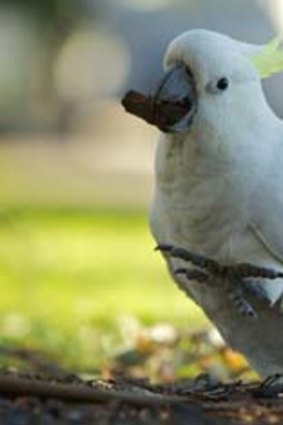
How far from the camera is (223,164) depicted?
2928 millimetres

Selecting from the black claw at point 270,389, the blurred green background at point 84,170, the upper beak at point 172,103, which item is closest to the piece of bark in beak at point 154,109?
the upper beak at point 172,103

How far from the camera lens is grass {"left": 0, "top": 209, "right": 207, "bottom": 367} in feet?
15.1

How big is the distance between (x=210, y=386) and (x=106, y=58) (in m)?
19.3

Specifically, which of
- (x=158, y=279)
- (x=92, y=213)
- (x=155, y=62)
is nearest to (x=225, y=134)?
(x=158, y=279)

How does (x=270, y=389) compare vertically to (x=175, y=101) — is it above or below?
below

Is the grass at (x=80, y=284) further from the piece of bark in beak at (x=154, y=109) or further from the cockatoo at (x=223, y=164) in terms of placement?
the piece of bark in beak at (x=154, y=109)

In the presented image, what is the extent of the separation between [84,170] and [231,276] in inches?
489

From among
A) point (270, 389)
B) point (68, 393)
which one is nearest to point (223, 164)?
point (270, 389)

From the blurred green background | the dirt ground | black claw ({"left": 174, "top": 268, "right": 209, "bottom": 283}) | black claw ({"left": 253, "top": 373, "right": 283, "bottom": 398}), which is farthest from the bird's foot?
the blurred green background

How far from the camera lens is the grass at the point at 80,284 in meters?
4.59

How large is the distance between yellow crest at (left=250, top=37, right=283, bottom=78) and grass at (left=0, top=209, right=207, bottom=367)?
4.45 feet

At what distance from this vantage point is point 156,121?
2.82 m

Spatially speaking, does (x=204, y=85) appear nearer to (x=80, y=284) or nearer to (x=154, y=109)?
(x=154, y=109)

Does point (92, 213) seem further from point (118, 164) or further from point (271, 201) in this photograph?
point (271, 201)
